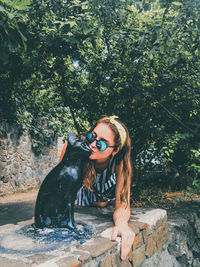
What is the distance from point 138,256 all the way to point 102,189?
2.96ft

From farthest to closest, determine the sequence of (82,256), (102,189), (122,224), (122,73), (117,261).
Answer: (122,73) → (102,189) → (122,224) → (117,261) → (82,256)

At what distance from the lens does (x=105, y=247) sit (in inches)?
79.0

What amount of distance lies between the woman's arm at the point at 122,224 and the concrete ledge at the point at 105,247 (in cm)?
5

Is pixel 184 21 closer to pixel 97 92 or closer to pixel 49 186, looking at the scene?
pixel 97 92

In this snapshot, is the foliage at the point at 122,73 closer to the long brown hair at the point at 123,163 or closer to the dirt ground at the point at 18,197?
the long brown hair at the point at 123,163

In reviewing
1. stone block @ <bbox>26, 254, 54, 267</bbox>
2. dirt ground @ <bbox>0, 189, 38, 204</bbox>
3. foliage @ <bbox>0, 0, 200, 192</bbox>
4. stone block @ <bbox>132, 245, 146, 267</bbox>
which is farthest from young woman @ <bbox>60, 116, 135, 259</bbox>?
dirt ground @ <bbox>0, 189, 38, 204</bbox>

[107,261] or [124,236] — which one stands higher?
[124,236]

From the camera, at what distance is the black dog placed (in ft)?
7.04

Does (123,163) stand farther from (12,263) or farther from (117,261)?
(12,263)

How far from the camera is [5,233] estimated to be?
2320 mm

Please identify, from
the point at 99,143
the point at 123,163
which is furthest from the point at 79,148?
the point at 123,163

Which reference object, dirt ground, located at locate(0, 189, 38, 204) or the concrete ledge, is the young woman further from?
dirt ground, located at locate(0, 189, 38, 204)

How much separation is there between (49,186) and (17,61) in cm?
225

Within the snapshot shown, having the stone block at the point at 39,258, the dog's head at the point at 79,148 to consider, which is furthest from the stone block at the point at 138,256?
the dog's head at the point at 79,148
